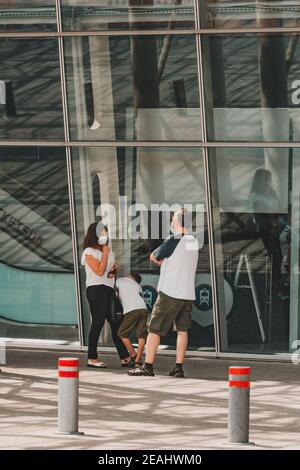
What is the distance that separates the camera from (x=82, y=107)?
17.5 metres

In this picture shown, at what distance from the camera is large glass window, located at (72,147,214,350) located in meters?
17.1

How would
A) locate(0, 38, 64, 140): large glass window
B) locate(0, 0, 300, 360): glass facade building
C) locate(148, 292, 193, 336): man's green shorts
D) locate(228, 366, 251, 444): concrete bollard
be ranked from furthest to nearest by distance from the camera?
locate(0, 38, 64, 140): large glass window < locate(0, 0, 300, 360): glass facade building < locate(148, 292, 193, 336): man's green shorts < locate(228, 366, 251, 444): concrete bollard

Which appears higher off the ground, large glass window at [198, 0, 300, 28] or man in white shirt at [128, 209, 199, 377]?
large glass window at [198, 0, 300, 28]

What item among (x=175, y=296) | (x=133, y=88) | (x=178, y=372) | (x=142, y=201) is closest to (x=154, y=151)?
(x=142, y=201)

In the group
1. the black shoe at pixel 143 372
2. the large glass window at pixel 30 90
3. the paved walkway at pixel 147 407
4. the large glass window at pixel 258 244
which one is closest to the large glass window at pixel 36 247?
the large glass window at pixel 30 90

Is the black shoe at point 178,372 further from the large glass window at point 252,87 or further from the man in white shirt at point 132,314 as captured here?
the large glass window at point 252,87

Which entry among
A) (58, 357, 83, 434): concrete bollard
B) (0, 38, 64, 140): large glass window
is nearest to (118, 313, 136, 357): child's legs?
A: (0, 38, 64, 140): large glass window

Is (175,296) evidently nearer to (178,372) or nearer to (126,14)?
(178,372)

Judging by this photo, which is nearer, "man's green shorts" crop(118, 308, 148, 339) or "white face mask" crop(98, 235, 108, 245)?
"man's green shorts" crop(118, 308, 148, 339)

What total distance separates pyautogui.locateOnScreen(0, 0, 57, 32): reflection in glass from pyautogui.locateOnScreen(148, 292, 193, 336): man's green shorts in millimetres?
4528

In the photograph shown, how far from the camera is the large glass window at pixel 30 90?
17.5 metres

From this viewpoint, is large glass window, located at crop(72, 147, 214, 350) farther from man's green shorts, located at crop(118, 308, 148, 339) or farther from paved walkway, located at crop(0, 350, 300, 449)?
man's green shorts, located at crop(118, 308, 148, 339)

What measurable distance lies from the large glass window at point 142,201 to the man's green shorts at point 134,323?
1.69 meters
